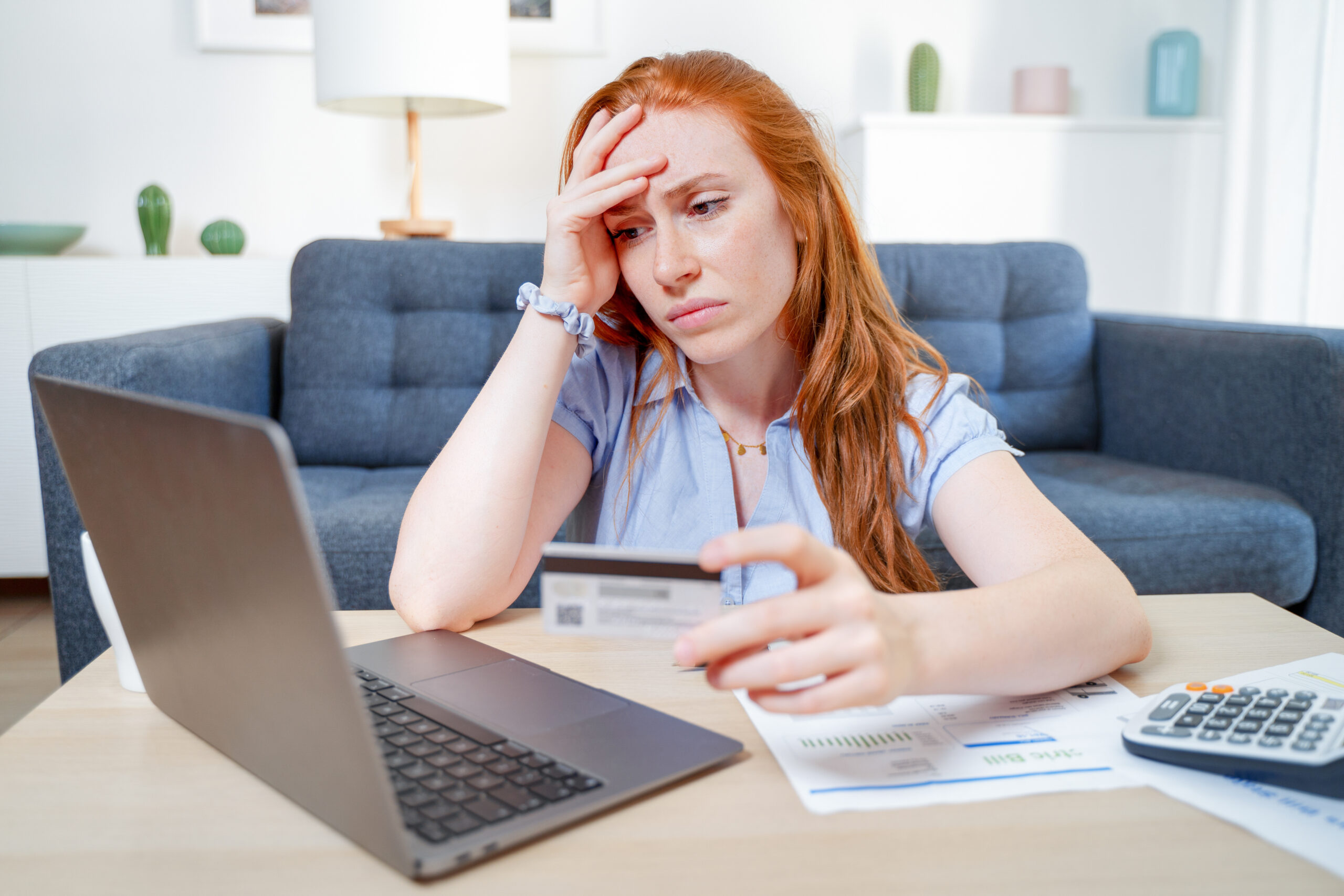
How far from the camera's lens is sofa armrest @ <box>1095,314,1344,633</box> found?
1668 millimetres

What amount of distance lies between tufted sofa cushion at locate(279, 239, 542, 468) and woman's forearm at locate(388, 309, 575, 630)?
3.88ft

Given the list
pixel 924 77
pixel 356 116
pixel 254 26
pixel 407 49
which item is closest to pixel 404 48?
pixel 407 49

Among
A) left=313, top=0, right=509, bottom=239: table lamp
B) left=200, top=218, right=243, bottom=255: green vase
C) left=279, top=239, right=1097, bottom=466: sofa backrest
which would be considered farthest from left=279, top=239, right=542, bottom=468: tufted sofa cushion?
left=200, top=218, right=243, bottom=255: green vase

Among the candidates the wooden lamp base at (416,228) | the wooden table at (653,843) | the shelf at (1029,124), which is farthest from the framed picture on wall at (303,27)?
the wooden table at (653,843)

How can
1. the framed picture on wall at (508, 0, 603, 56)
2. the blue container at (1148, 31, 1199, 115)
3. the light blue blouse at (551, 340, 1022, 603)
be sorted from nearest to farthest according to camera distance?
1. the light blue blouse at (551, 340, 1022, 603)
2. the framed picture on wall at (508, 0, 603, 56)
3. the blue container at (1148, 31, 1199, 115)

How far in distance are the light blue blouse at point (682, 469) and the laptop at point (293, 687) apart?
443 mm

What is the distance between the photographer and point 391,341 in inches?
82.2

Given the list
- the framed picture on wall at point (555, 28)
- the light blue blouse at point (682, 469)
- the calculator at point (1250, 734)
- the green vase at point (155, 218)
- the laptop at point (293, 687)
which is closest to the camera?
the laptop at point (293, 687)

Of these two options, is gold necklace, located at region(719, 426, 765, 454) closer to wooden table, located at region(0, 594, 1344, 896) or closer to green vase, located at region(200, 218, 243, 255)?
wooden table, located at region(0, 594, 1344, 896)

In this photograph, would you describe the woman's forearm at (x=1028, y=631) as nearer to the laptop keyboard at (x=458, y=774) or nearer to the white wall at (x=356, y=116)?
the laptop keyboard at (x=458, y=774)

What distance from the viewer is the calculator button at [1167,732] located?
0.51 m

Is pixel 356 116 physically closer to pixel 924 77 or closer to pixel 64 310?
pixel 64 310

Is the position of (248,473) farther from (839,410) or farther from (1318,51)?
(1318,51)

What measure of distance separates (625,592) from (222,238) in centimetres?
253
